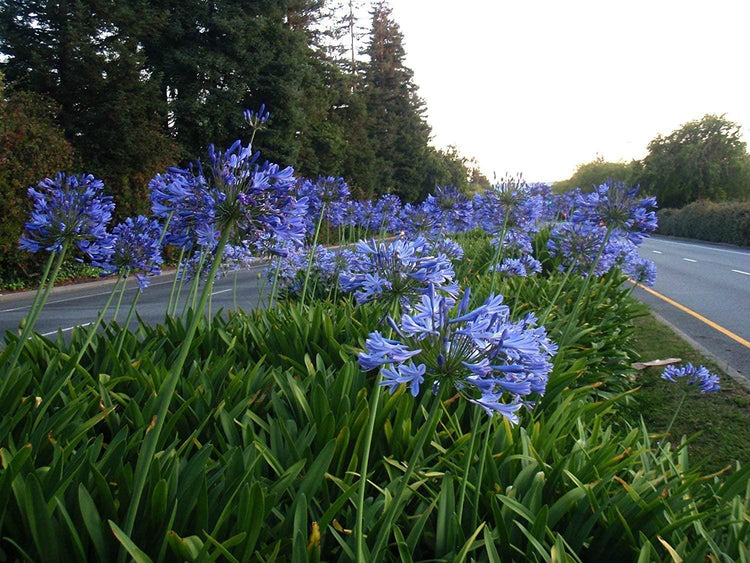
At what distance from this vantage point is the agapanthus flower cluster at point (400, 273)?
1807 mm

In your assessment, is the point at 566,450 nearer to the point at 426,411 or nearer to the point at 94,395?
the point at 426,411

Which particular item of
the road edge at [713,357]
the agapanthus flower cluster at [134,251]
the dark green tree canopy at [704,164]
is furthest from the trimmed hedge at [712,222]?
the agapanthus flower cluster at [134,251]

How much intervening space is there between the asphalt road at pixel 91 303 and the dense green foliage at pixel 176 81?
3016 millimetres

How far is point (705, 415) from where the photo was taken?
4707 millimetres

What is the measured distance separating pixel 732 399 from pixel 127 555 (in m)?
5.21

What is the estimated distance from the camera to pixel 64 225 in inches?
96.5

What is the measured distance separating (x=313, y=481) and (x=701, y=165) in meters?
53.3

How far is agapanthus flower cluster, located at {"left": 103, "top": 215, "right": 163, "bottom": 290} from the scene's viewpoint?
3.11 m

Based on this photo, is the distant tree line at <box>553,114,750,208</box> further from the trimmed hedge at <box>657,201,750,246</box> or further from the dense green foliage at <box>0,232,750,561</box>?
the dense green foliage at <box>0,232,750,561</box>

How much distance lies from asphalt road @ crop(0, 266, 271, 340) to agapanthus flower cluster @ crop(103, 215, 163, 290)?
4196 mm

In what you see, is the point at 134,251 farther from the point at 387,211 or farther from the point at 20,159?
the point at 20,159

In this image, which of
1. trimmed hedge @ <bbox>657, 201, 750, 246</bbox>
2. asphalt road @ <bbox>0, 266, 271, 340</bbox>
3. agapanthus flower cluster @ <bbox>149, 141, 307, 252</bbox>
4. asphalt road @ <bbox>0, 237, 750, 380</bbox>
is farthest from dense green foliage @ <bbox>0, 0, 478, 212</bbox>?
trimmed hedge @ <bbox>657, 201, 750, 246</bbox>

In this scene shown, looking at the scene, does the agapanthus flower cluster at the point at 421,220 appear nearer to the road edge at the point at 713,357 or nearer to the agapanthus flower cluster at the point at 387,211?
the agapanthus flower cluster at the point at 387,211

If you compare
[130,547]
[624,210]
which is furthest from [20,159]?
[130,547]
